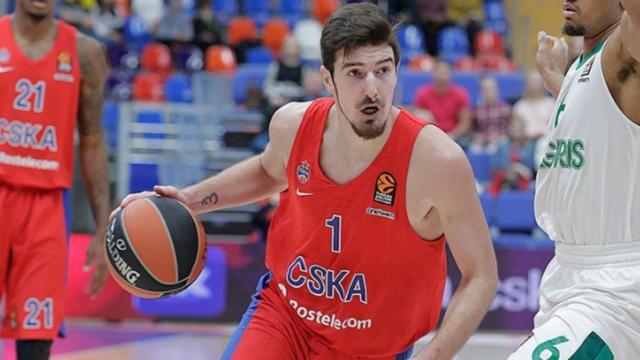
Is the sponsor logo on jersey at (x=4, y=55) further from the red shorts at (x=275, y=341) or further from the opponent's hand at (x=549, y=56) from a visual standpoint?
the opponent's hand at (x=549, y=56)

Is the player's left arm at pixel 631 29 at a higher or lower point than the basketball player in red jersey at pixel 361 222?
higher

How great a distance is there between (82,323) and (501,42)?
25.7 feet

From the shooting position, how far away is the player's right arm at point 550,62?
445 cm

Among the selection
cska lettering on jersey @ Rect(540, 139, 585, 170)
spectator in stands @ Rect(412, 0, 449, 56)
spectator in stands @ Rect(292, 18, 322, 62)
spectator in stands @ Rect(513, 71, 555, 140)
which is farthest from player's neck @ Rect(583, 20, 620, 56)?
spectator in stands @ Rect(412, 0, 449, 56)

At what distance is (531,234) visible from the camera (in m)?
10.6

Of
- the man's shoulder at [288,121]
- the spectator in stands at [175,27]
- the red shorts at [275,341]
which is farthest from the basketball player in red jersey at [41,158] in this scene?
the spectator in stands at [175,27]

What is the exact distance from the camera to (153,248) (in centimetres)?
388

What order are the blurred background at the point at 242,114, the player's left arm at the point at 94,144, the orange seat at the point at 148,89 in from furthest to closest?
1. the orange seat at the point at 148,89
2. the blurred background at the point at 242,114
3. the player's left arm at the point at 94,144

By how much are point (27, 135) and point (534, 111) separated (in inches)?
286

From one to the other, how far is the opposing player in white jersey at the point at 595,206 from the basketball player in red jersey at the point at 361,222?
12.3 inches

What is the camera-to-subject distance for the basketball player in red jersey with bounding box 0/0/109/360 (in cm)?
→ 502

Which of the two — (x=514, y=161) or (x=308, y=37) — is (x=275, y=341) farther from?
(x=308, y=37)

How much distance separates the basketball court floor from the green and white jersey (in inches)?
169

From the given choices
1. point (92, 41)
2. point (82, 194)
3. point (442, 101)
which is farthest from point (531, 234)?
point (92, 41)
